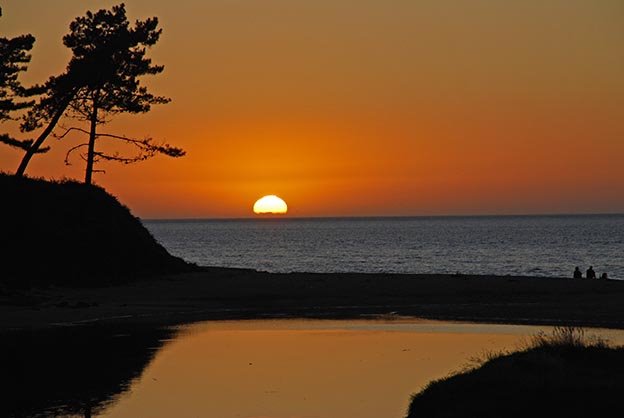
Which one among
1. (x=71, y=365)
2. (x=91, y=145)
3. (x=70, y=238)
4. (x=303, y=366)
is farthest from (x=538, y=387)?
(x=91, y=145)

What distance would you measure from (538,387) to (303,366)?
350 inches

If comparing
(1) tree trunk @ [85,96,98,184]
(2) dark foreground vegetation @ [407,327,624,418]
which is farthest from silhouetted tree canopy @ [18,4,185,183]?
(2) dark foreground vegetation @ [407,327,624,418]

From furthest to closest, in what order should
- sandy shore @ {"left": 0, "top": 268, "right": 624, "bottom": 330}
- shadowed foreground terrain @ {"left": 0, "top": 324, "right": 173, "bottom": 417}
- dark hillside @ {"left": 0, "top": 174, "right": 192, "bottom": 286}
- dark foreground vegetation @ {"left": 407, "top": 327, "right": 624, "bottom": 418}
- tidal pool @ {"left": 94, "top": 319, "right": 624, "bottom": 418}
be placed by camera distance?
dark hillside @ {"left": 0, "top": 174, "right": 192, "bottom": 286} < sandy shore @ {"left": 0, "top": 268, "right": 624, "bottom": 330} < shadowed foreground terrain @ {"left": 0, "top": 324, "right": 173, "bottom": 417} < tidal pool @ {"left": 94, "top": 319, "right": 624, "bottom": 418} < dark foreground vegetation @ {"left": 407, "top": 327, "right": 624, "bottom": 418}

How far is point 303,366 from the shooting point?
2298cm

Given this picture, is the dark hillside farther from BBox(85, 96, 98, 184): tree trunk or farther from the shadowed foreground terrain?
the shadowed foreground terrain

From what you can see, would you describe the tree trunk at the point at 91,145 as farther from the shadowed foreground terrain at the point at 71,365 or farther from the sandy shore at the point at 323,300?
the shadowed foreground terrain at the point at 71,365

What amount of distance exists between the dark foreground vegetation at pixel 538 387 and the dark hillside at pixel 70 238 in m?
29.1

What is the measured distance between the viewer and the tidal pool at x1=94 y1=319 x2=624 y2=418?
1788 cm

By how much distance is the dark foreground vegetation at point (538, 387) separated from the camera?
14250 millimetres

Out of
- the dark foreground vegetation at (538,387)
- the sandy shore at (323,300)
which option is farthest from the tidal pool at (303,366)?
the sandy shore at (323,300)

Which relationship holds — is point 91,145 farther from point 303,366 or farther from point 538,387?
point 538,387

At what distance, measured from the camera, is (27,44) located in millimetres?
52125

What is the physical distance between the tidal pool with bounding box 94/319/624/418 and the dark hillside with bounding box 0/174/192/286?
14.5 metres

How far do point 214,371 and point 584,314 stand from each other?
16.6m
